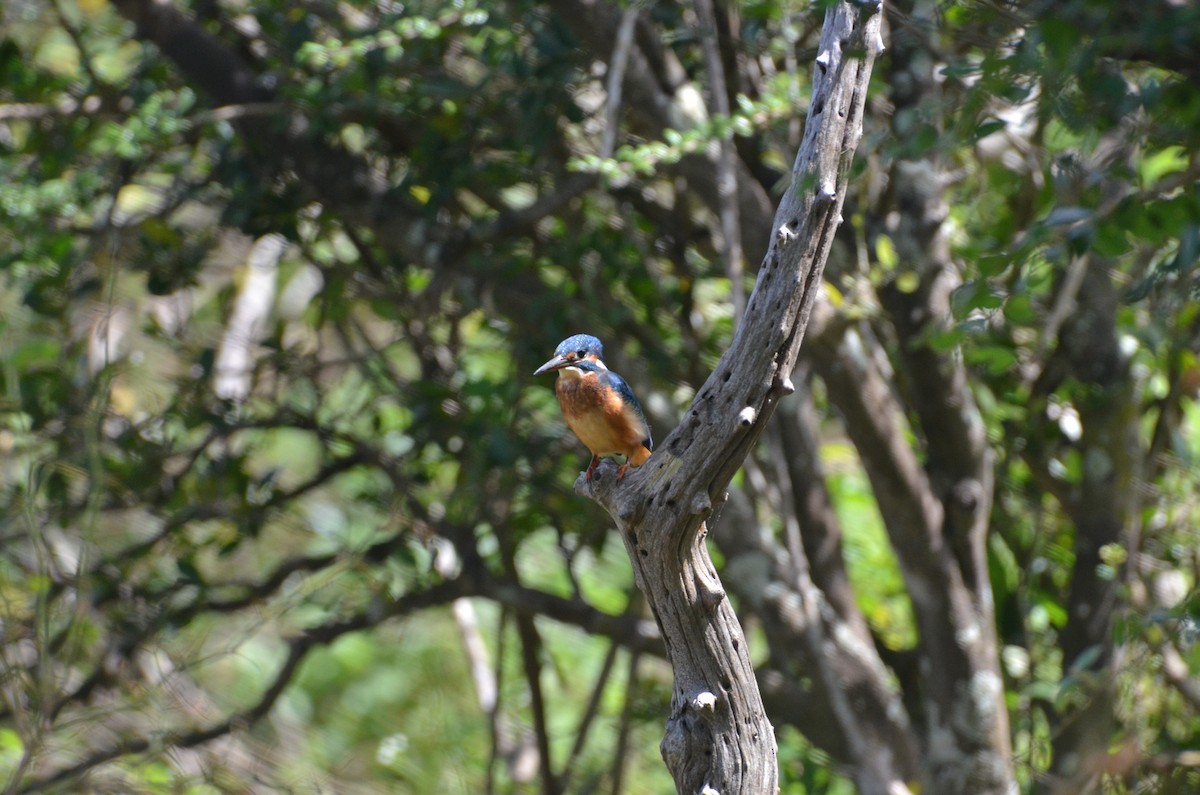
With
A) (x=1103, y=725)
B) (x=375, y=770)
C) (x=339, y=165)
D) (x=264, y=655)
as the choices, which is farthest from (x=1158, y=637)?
(x=264, y=655)

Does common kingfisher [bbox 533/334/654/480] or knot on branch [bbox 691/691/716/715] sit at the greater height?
knot on branch [bbox 691/691/716/715]

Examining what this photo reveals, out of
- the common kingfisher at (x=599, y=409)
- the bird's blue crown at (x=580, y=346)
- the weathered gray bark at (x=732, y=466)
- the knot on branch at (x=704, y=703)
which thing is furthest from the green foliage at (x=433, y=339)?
the knot on branch at (x=704, y=703)

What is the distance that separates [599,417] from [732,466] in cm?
90

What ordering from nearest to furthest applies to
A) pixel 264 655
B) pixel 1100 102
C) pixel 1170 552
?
pixel 1100 102
pixel 1170 552
pixel 264 655

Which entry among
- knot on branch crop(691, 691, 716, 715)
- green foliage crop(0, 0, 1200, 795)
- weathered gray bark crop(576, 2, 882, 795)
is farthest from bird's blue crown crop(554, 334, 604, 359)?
knot on branch crop(691, 691, 716, 715)

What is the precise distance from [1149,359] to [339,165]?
313 centimetres

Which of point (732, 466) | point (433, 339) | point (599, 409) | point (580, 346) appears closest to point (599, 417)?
point (599, 409)

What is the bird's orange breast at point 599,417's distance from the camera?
3037 millimetres

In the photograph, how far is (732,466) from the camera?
7.15 feet

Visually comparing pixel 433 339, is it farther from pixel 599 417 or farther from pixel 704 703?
pixel 704 703

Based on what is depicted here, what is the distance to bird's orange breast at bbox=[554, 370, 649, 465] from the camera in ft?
9.96

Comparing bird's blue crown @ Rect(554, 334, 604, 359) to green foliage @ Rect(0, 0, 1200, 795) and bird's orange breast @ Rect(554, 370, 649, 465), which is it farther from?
green foliage @ Rect(0, 0, 1200, 795)

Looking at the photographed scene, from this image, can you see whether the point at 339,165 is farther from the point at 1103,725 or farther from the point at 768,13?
the point at 1103,725

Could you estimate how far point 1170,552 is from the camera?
15.9ft
